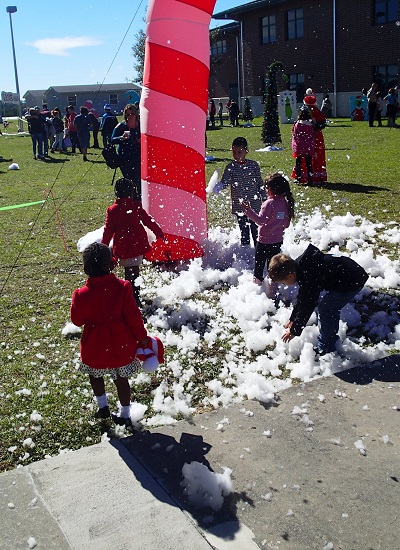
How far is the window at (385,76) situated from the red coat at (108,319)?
1335 inches

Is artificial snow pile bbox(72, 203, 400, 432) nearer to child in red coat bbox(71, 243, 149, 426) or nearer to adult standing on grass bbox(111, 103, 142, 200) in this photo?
child in red coat bbox(71, 243, 149, 426)

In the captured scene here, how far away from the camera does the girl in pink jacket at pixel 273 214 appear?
597 cm

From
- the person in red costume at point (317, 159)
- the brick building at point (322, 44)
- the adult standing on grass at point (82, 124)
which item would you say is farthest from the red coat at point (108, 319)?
the brick building at point (322, 44)

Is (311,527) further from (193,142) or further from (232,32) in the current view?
(232,32)

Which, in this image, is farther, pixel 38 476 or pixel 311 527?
pixel 38 476

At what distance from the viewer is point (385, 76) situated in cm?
3444

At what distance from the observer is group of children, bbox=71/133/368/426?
3779mm

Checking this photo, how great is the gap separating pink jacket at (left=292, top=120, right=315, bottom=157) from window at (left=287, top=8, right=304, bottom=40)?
2776 centimetres

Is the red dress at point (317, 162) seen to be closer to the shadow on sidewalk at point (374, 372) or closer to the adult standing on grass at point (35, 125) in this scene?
the shadow on sidewalk at point (374, 372)

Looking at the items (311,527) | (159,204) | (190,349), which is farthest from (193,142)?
(311,527)

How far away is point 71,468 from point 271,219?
3372mm

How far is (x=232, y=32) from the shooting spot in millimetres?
46562

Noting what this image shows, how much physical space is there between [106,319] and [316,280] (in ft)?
5.38

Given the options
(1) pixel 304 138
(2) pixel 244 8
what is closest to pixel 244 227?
(1) pixel 304 138
